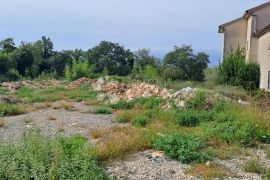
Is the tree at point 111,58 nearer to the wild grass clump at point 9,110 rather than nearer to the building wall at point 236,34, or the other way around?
the building wall at point 236,34

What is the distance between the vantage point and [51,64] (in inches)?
1726

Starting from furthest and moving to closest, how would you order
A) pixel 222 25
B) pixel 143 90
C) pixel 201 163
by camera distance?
1. pixel 222 25
2. pixel 143 90
3. pixel 201 163

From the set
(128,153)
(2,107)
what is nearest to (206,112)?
(128,153)

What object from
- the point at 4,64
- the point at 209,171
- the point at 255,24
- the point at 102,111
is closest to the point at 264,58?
the point at 255,24

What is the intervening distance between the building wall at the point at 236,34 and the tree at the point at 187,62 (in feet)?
75.7

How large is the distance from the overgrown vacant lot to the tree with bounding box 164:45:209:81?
3510 cm

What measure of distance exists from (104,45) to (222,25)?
23192 mm

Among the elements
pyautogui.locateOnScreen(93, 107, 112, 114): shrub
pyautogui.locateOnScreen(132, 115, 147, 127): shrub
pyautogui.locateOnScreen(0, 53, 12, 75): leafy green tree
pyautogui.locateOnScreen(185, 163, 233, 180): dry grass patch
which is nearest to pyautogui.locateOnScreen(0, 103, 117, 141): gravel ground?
pyautogui.locateOnScreen(93, 107, 112, 114): shrub

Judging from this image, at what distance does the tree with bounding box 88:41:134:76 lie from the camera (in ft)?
149

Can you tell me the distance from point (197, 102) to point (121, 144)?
5846mm

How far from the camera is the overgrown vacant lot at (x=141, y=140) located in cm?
587

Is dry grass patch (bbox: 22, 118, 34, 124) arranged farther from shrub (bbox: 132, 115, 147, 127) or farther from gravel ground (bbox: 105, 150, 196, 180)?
gravel ground (bbox: 105, 150, 196, 180)

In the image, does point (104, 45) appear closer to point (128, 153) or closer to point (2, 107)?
point (2, 107)

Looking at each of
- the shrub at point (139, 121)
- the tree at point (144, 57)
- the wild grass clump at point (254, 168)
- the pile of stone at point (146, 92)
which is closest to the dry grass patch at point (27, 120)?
the shrub at point (139, 121)
